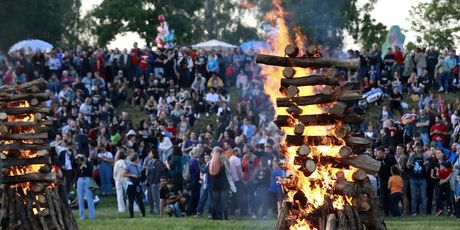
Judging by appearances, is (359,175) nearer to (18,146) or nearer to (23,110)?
(18,146)

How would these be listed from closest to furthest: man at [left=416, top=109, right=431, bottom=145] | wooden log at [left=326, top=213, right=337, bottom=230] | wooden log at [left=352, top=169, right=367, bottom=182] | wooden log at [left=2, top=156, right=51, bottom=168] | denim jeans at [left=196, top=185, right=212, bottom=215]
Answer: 1. wooden log at [left=326, top=213, right=337, bottom=230]
2. wooden log at [left=352, top=169, right=367, bottom=182]
3. wooden log at [left=2, top=156, right=51, bottom=168]
4. denim jeans at [left=196, top=185, right=212, bottom=215]
5. man at [left=416, top=109, right=431, bottom=145]

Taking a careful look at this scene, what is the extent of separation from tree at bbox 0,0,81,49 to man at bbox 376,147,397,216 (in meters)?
25.7

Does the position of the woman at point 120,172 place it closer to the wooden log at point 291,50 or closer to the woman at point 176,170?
the woman at point 176,170

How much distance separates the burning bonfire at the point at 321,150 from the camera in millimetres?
14031

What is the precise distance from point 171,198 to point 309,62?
12453 millimetres

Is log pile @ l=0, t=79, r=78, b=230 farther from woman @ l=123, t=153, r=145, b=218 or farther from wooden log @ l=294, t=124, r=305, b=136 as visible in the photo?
woman @ l=123, t=153, r=145, b=218

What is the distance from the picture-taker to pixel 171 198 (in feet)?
86.3

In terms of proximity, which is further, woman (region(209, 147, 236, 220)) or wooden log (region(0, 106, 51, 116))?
woman (region(209, 147, 236, 220))

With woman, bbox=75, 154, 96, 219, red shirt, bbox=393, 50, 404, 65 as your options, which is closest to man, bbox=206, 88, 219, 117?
red shirt, bbox=393, 50, 404, 65

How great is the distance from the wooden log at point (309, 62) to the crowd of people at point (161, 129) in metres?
8.20

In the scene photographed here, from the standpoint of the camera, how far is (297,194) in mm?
14297

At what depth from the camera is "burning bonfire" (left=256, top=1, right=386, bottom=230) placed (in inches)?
552

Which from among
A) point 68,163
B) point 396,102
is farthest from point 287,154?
point 396,102

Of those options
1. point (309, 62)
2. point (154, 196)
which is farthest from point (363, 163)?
point (154, 196)
